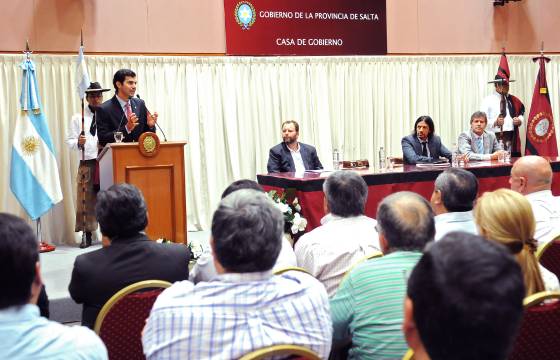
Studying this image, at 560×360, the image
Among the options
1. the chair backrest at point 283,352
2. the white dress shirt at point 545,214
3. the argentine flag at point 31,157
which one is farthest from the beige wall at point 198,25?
the chair backrest at point 283,352

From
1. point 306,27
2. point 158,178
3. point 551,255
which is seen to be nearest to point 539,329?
point 551,255

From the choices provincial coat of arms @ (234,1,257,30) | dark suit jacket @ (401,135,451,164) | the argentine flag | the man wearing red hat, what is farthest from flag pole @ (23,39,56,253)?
the man wearing red hat

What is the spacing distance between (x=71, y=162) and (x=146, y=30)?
170 centimetres

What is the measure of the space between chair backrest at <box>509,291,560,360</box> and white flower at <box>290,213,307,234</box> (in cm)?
315

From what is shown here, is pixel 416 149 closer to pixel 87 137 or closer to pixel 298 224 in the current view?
pixel 298 224

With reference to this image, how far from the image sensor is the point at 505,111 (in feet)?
27.5

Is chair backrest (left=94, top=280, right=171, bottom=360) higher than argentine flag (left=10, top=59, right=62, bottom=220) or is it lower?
lower

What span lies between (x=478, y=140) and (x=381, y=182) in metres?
2.30

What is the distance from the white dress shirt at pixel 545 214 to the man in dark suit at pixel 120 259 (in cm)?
161

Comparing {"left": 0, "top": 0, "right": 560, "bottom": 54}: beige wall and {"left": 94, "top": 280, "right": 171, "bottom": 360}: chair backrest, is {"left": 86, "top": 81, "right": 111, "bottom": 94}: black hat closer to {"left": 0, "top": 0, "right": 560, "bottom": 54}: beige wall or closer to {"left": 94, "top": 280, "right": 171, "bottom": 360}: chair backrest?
{"left": 0, "top": 0, "right": 560, "bottom": 54}: beige wall

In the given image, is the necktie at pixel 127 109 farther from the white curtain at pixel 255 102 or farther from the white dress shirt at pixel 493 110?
the white dress shirt at pixel 493 110

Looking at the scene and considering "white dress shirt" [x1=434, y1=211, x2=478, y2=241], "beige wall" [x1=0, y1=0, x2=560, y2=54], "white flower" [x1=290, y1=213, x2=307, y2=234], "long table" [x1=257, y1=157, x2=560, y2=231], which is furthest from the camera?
"beige wall" [x1=0, y1=0, x2=560, y2=54]

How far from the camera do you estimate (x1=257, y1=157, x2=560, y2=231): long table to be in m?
5.36

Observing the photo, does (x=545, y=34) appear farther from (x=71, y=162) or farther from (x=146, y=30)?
(x=71, y=162)
